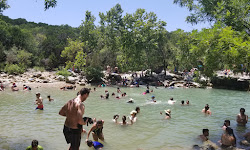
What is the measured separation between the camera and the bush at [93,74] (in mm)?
34094

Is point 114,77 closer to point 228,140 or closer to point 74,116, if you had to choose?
point 228,140

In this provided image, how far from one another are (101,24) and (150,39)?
14.7 m

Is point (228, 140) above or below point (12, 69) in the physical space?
below

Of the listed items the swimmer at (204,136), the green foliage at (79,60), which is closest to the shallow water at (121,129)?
the swimmer at (204,136)

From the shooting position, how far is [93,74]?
3406cm

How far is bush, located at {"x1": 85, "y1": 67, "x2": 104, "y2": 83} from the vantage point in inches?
1342

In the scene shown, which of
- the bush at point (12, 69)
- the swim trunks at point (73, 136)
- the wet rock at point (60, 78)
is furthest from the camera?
the wet rock at point (60, 78)

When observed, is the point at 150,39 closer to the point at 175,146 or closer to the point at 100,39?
the point at 100,39

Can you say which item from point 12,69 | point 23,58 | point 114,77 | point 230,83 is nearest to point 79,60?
point 114,77

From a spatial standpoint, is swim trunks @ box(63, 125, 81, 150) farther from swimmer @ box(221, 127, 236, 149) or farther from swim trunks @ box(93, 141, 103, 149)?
swimmer @ box(221, 127, 236, 149)

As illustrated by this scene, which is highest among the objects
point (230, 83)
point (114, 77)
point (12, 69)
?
point (12, 69)

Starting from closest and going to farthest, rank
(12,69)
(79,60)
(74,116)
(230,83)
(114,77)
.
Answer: (74,116), (12,69), (230,83), (114,77), (79,60)

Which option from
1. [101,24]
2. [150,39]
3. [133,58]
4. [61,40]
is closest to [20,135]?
[133,58]

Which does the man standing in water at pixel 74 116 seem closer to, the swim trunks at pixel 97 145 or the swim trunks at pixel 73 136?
the swim trunks at pixel 73 136
